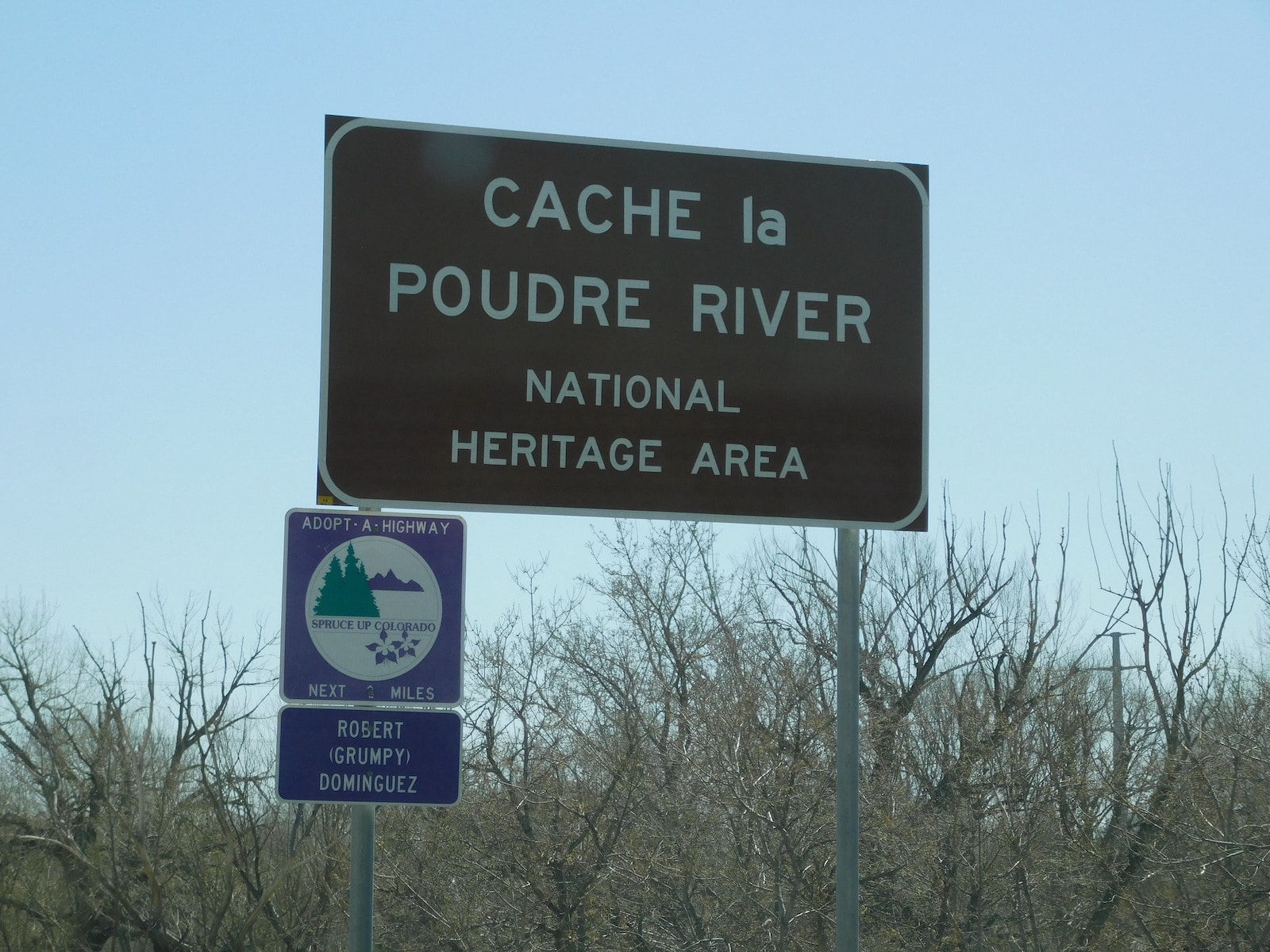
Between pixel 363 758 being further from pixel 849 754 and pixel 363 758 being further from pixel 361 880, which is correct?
pixel 849 754

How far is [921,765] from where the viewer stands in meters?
17.6

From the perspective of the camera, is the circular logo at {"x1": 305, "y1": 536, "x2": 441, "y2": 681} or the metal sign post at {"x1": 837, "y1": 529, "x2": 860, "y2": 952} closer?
the circular logo at {"x1": 305, "y1": 536, "x2": 441, "y2": 681}

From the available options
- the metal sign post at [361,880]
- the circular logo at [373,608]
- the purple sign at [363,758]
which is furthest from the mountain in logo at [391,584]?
the metal sign post at [361,880]

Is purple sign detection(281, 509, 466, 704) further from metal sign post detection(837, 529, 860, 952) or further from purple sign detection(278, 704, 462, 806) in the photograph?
metal sign post detection(837, 529, 860, 952)

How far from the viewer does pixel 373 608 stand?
4645 mm

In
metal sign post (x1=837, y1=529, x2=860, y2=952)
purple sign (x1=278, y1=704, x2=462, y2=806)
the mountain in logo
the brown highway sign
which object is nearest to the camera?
purple sign (x1=278, y1=704, x2=462, y2=806)

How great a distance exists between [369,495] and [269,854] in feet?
75.1

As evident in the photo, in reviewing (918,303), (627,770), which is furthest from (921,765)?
(918,303)

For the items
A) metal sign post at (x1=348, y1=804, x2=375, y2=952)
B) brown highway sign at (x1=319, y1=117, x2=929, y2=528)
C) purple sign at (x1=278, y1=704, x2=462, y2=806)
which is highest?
brown highway sign at (x1=319, y1=117, x2=929, y2=528)

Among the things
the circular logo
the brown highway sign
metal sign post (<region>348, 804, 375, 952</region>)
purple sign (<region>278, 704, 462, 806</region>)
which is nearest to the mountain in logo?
the circular logo

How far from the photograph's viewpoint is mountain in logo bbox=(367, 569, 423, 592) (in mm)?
4652

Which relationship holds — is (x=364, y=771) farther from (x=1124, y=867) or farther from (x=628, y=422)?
(x=1124, y=867)

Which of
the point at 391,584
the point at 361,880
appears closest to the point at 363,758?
the point at 361,880

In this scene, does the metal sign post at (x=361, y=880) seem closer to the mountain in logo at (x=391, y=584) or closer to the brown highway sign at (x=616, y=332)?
the mountain in logo at (x=391, y=584)
